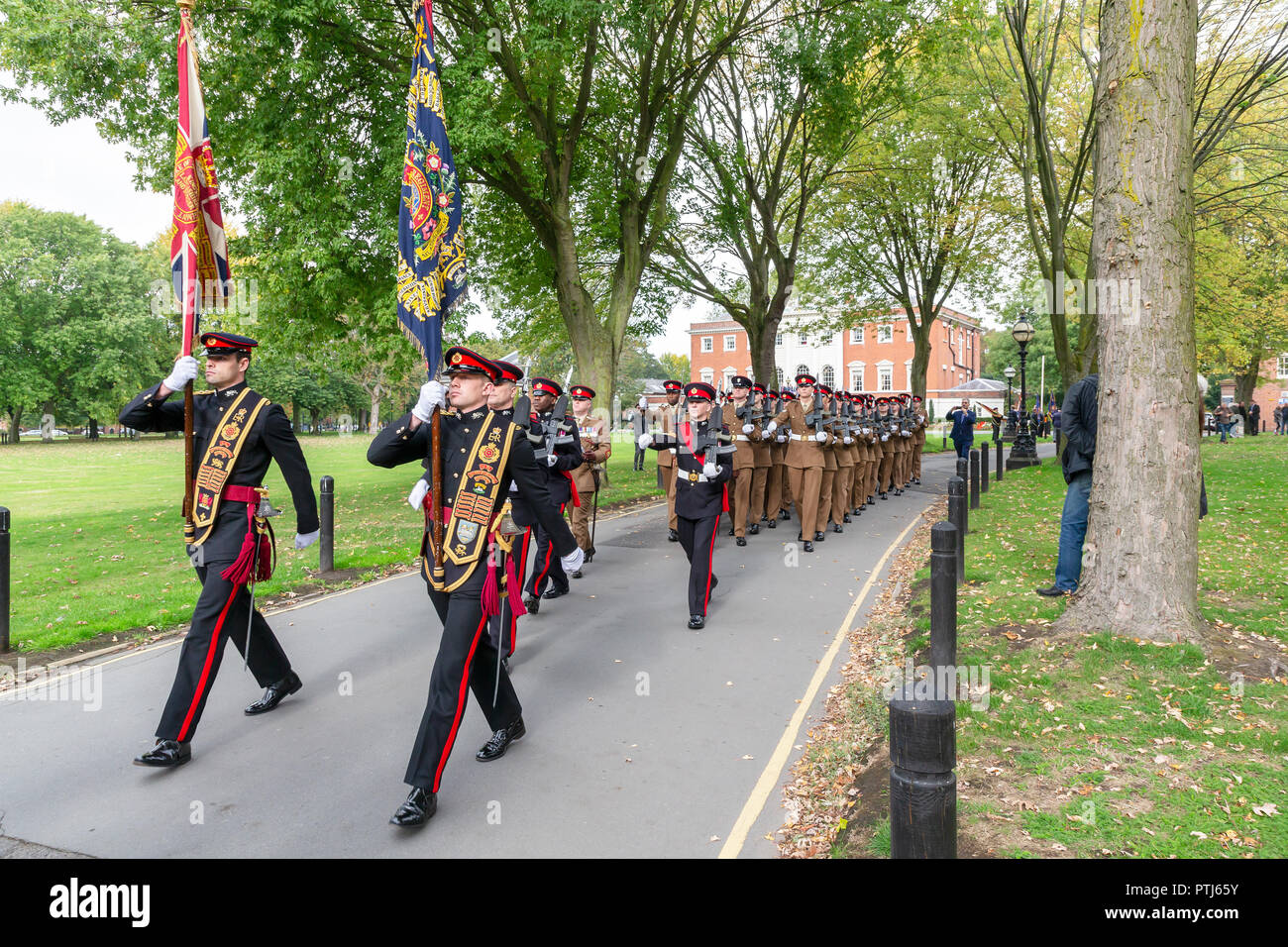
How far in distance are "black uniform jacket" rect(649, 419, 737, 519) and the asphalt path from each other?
3.41 ft

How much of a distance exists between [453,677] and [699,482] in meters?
4.11

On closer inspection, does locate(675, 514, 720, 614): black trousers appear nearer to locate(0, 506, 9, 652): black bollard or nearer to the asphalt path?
the asphalt path

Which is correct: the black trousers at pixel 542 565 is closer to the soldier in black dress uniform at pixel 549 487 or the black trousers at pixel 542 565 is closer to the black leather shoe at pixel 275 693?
the soldier in black dress uniform at pixel 549 487

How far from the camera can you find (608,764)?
4.61 metres

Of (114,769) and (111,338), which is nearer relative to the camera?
(114,769)

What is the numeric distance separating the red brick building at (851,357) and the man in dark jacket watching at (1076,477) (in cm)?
6428

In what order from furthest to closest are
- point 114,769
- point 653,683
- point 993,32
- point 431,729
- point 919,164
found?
point 919,164, point 993,32, point 653,683, point 114,769, point 431,729

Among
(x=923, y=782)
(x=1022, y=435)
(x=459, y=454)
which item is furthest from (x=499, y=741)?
(x=1022, y=435)

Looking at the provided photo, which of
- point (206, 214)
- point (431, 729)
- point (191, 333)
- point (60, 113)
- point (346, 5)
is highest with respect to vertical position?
point (346, 5)

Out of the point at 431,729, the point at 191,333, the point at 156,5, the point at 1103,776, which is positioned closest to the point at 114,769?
the point at 431,729

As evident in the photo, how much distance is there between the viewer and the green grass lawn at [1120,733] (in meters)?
3.58
